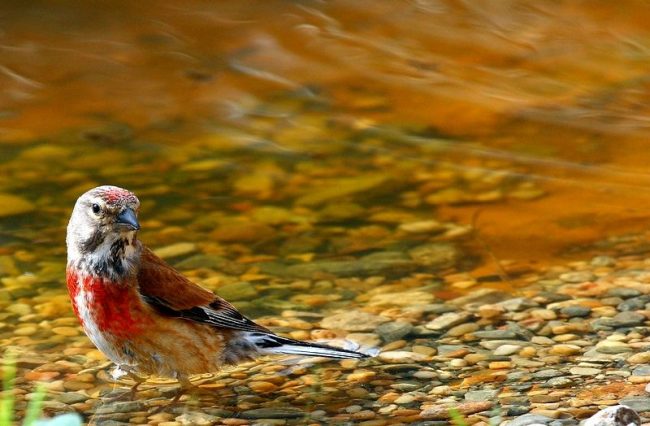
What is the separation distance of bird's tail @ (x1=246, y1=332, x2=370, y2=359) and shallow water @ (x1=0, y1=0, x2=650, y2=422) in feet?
0.53

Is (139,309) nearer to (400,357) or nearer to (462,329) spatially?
(400,357)

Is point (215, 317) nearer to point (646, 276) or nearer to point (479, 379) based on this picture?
point (479, 379)

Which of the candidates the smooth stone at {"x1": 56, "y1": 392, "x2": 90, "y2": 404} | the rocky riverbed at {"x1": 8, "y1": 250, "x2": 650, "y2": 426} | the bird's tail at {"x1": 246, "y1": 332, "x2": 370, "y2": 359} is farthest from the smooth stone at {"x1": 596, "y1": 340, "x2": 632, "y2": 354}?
the smooth stone at {"x1": 56, "y1": 392, "x2": 90, "y2": 404}

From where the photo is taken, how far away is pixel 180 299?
5.11 metres

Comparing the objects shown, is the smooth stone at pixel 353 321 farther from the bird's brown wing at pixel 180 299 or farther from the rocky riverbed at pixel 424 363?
the bird's brown wing at pixel 180 299

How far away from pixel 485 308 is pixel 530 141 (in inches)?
111

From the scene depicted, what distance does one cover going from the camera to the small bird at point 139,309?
195 inches

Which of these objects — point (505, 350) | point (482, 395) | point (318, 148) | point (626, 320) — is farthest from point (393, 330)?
point (318, 148)

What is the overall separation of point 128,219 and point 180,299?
419mm

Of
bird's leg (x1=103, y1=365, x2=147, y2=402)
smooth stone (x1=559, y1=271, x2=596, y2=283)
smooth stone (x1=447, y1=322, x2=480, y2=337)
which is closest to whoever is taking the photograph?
bird's leg (x1=103, y1=365, x2=147, y2=402)

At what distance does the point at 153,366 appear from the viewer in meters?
5.07

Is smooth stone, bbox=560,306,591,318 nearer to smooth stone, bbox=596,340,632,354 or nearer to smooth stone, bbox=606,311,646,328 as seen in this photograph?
smooth stone, bbox=606,311,646,328

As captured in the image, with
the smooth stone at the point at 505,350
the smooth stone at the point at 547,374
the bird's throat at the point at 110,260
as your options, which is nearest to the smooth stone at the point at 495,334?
the smooth stone at the point at 505,350

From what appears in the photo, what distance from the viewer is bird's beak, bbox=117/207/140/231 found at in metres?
4.94
